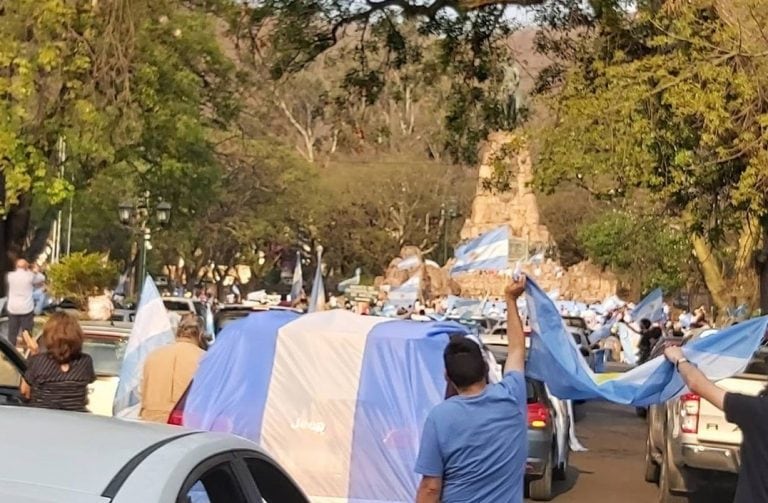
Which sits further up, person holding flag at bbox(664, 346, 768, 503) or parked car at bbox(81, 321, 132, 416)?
person holding flag at bbox(664, 346, 768, 503)

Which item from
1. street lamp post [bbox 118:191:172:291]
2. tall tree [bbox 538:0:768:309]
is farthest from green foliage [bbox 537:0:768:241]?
street lamp post [bbox 118:191:172:291]

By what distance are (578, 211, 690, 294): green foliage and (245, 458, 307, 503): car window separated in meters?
40.4

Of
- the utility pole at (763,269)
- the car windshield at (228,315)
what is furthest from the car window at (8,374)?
the utility pole at (763,269)

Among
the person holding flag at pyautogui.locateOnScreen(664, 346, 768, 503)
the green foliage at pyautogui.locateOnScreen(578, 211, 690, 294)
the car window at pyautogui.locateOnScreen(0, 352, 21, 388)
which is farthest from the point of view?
the green foliage at pyautogui.locateOnScreen(578, 211, 690, 294)

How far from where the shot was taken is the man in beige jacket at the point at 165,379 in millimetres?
9227

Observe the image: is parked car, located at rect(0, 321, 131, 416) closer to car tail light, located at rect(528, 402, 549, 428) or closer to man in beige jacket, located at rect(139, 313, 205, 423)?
man in beige jacket, located at rect(139, 313, 205, 423)

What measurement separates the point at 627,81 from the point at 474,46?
7.75ft

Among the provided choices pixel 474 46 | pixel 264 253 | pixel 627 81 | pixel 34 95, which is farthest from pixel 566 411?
pixel 264 253

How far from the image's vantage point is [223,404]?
30.2ft

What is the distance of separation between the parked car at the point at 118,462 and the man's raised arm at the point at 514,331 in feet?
6.46

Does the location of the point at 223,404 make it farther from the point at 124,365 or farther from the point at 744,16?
the point at 744,16

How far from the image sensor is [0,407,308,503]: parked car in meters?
2.93

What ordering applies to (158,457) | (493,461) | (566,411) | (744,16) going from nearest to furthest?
(158,457) → (493,461) → (566,411) → (744,16)

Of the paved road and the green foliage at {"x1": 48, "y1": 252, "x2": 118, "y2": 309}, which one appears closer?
the paved road
